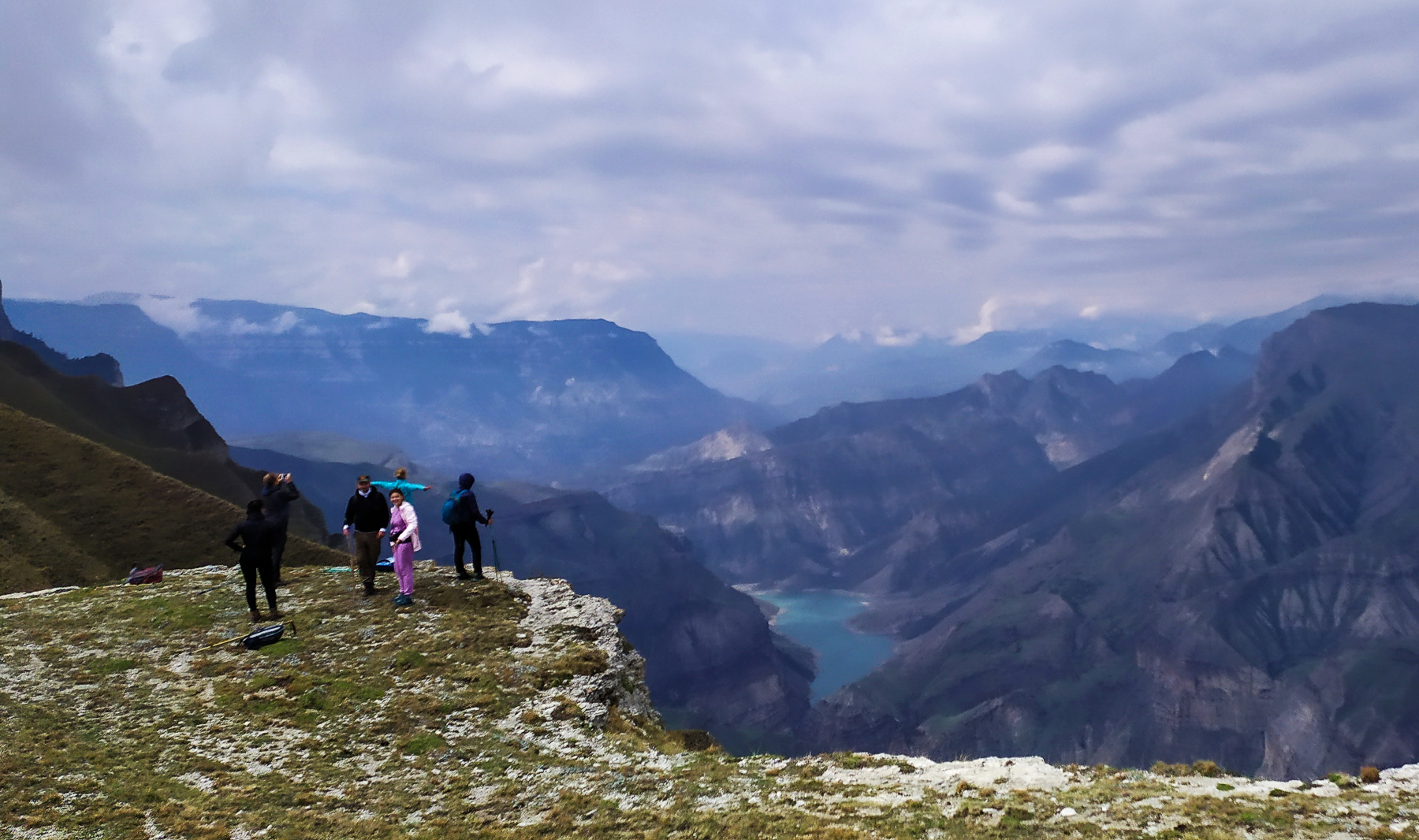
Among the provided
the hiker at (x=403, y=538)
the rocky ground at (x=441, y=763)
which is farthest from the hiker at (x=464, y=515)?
the rocky ground at (x=441, y=763)

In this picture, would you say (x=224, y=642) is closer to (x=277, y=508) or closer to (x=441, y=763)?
(x=277, y=508)

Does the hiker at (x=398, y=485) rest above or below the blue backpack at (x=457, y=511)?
above

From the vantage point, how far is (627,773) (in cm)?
1930

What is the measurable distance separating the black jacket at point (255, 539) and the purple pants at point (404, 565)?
3998 mm

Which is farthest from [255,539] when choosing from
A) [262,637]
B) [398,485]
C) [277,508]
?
[398,485]

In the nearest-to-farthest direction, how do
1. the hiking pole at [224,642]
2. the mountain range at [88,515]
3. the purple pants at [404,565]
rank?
the hiking pole at [224,642] < the purple pants at [404,565] < the mountain range at [88,515]

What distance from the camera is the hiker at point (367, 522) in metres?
27.3

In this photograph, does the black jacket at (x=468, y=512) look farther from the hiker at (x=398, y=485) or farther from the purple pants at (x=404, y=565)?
→ the purple pants at (x=404, y=565)

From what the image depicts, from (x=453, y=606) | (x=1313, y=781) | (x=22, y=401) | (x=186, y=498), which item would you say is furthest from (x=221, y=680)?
(x=22, y=401)

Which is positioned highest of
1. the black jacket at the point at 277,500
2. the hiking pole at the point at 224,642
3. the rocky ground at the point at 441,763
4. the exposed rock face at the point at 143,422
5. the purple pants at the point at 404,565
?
the exposed rock face at the point at 143,422

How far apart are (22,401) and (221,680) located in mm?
133743

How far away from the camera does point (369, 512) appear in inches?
1080

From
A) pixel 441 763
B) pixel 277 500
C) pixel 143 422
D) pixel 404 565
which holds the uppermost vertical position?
pixel 143 422

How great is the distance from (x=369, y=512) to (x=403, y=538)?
1.53 m
